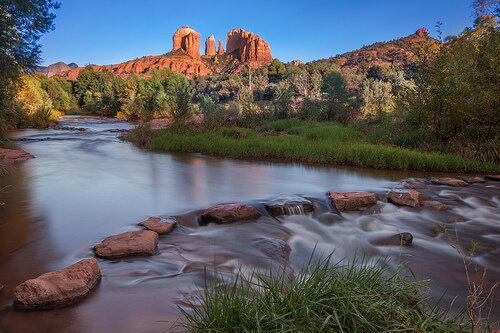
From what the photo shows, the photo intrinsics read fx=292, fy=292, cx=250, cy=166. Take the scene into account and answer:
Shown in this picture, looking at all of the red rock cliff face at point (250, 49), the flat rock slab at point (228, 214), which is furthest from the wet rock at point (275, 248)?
the red rock cliff face at point (250, 49)

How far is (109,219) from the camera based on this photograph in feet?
15.6

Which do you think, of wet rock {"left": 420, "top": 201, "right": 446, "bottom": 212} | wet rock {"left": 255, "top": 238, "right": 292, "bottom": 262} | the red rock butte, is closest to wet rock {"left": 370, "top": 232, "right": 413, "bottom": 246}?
wet rock {"left": 255, "top": 238, "right": 292, "bottom": 262}

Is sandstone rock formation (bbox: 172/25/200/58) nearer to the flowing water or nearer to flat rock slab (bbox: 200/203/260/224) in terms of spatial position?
the flowing water

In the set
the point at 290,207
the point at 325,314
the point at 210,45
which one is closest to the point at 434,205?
the point at 290,207

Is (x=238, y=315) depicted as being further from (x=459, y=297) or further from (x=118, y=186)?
(x=118, y=186)

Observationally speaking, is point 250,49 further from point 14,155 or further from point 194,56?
point 14,155

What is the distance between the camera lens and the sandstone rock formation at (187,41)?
534 ft

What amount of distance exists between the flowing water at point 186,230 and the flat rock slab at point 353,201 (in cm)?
20

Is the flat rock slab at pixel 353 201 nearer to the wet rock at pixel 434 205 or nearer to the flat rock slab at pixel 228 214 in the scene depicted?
the wet rock at pixel 434 205

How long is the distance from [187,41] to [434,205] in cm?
17781

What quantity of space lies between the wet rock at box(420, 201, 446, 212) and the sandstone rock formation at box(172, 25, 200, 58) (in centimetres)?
16781

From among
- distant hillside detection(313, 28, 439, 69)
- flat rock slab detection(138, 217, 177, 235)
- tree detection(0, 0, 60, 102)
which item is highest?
distant hillside detection(313, 28, 439, 69)

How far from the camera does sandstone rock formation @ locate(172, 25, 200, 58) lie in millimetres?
162625

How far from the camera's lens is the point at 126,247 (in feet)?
11.0
